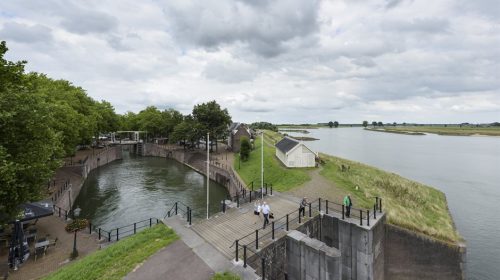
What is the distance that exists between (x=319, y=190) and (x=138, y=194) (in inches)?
892

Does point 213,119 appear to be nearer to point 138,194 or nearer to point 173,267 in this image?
point 138,194

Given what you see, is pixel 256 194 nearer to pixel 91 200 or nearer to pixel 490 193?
pixel 91 200

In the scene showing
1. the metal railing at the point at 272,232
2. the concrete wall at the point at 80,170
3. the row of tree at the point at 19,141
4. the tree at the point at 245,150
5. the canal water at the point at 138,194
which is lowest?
the canal water at the point at 138,194

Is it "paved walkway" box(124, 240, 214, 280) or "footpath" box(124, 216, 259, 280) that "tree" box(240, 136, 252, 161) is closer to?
"footpath" box(124, 216, 259, 280)

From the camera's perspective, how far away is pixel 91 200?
1220 inches

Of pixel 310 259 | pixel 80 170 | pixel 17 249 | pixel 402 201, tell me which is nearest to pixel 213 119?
pixel 80 170

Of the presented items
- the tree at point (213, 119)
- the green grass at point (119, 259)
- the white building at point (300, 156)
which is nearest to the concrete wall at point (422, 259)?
the green grass at point (119, 259)

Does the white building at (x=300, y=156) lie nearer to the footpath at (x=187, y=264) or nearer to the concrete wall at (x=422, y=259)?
the concrete wall at (x=422, y=259)

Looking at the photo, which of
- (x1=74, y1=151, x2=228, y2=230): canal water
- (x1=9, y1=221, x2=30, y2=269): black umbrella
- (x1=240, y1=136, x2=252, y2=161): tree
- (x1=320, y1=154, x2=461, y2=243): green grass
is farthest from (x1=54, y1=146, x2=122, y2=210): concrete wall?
(x1=320, y1=154, x2=461, y2=243): green grass

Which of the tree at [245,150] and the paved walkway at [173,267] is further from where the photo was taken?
the tree at [245,150]

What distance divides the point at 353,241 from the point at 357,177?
46.3ft

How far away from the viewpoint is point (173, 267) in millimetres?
11102

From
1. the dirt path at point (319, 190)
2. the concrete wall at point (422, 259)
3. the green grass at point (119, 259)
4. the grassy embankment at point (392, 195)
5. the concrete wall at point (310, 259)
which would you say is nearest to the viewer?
the green grass at point (119, 259)

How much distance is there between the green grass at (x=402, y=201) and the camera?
17266mm
